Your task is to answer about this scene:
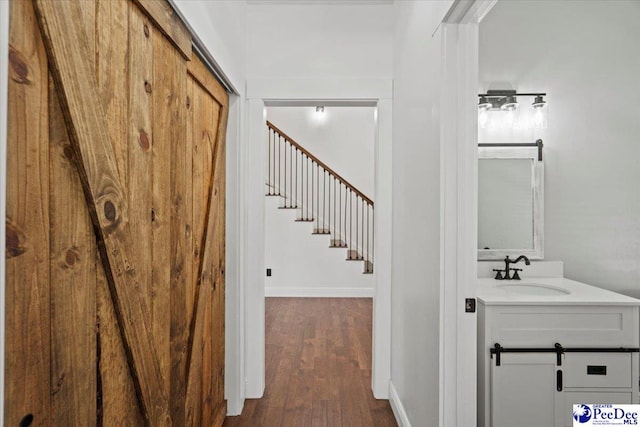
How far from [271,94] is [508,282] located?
1962mm

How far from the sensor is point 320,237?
6.36 meters

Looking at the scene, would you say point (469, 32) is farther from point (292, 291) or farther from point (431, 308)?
point (292, 291)

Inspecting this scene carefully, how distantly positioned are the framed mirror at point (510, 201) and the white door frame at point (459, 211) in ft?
4.05

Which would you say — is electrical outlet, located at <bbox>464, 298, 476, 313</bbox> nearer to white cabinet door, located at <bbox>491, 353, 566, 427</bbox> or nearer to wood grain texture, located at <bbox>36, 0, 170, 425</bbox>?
white cabinet door, located at <bbox>491, 353, 566, 427</bbox>

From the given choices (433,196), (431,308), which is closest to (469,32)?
(433,196)

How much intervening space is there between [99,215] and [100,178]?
0.09 m

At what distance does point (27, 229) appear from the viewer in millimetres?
782

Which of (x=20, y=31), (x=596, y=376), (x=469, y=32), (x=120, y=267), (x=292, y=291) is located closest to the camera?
(x=20, y=31)

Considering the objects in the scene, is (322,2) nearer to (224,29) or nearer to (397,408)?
(224,29)

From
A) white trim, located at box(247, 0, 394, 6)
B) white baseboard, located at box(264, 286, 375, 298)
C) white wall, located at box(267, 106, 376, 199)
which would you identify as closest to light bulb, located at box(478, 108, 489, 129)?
white trim, located at box(247, 0, 394, 6)

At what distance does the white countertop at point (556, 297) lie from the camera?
6.45ft

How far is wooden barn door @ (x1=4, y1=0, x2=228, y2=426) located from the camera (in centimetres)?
78

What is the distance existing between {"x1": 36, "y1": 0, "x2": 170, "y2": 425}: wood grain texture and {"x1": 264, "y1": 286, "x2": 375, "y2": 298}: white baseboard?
16.2ft

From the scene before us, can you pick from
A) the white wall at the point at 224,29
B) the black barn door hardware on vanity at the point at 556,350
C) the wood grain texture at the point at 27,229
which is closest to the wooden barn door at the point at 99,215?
the wood grain texture at the point at 27,229
